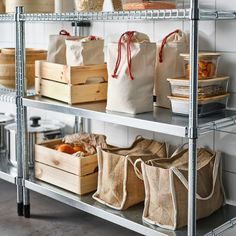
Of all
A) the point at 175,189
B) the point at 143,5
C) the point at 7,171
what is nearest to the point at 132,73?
the point at 143,5

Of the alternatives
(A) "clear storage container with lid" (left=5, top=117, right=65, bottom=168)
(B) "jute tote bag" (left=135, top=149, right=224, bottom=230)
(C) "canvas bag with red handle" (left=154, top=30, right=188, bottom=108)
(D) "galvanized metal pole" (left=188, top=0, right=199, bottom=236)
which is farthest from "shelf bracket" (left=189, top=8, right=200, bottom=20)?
(A) "clear storage container with lid" (left=5, top=117, right=65, bottom=168)

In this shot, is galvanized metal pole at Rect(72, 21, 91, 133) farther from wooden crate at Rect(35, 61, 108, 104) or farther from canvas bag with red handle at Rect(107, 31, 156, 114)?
canvas bag with red handle at Rect(107, 31, 156, 114)

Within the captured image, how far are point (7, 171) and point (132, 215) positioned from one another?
3.31 feet

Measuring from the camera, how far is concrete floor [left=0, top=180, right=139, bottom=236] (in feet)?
8.46

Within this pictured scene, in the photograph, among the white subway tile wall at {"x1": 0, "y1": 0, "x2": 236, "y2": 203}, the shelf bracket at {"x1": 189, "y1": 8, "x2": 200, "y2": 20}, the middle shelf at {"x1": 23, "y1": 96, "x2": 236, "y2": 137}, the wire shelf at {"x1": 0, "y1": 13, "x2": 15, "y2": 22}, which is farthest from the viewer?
the wire shelf at {"x1": 0, "y1": 13, "x2": 15, "y2": 22}

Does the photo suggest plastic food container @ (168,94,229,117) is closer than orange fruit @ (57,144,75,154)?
Yes

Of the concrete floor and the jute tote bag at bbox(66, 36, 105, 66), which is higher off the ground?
the jute tote bag at bbox(66, 36, 105, 66)

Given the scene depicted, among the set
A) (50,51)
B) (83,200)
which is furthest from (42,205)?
(50,51)

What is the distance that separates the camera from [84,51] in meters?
2.49

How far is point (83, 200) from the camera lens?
2428mm

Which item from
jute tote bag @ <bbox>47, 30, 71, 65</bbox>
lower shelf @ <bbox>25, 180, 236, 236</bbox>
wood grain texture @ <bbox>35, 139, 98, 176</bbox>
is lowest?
lower shelf @ <bbox>25, 180, 236, 236</bbox>

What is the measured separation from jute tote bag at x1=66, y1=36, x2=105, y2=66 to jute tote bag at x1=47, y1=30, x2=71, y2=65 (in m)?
0.15

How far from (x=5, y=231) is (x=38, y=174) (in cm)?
35

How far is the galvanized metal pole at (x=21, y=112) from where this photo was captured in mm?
2668
